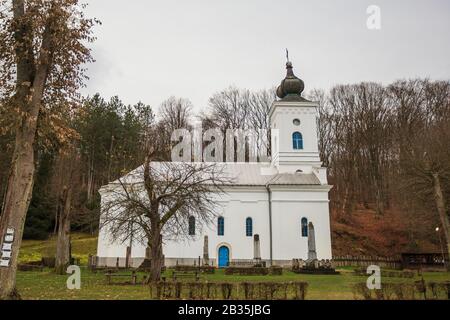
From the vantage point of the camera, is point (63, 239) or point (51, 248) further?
point (51, 248)

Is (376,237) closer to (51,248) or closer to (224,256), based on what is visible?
(224,256)

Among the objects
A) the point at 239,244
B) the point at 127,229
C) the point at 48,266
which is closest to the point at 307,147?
A: the point at 239,244

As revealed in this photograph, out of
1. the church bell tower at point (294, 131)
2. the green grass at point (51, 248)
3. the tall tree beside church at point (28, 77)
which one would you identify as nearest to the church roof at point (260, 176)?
the church bell tower at point (294, 131)

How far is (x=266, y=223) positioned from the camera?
3419 cm

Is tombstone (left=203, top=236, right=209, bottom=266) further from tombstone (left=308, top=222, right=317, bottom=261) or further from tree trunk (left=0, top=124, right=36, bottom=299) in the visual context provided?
tree trunk (left=0, top=124, right=36, bottom=299)

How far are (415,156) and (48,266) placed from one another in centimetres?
2730

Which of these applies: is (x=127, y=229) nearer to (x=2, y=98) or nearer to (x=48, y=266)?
(x=2, y=98)

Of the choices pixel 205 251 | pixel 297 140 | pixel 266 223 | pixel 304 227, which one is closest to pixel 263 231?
pixel 266 223

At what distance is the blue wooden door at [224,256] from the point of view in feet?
109

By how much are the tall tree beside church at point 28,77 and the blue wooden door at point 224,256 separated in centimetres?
2234

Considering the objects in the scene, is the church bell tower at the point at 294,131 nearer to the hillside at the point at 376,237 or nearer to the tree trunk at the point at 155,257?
the hillside at the point at 376,237

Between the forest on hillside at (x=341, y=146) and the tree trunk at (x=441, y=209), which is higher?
the forest on hillside at (x=341, y=146)

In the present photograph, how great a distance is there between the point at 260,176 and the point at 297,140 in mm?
4701

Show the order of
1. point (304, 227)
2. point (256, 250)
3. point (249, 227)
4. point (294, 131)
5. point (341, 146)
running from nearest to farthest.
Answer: point (256, 250), point (304, 227), point (249, 227), point (294, 131), point (341, 146)
